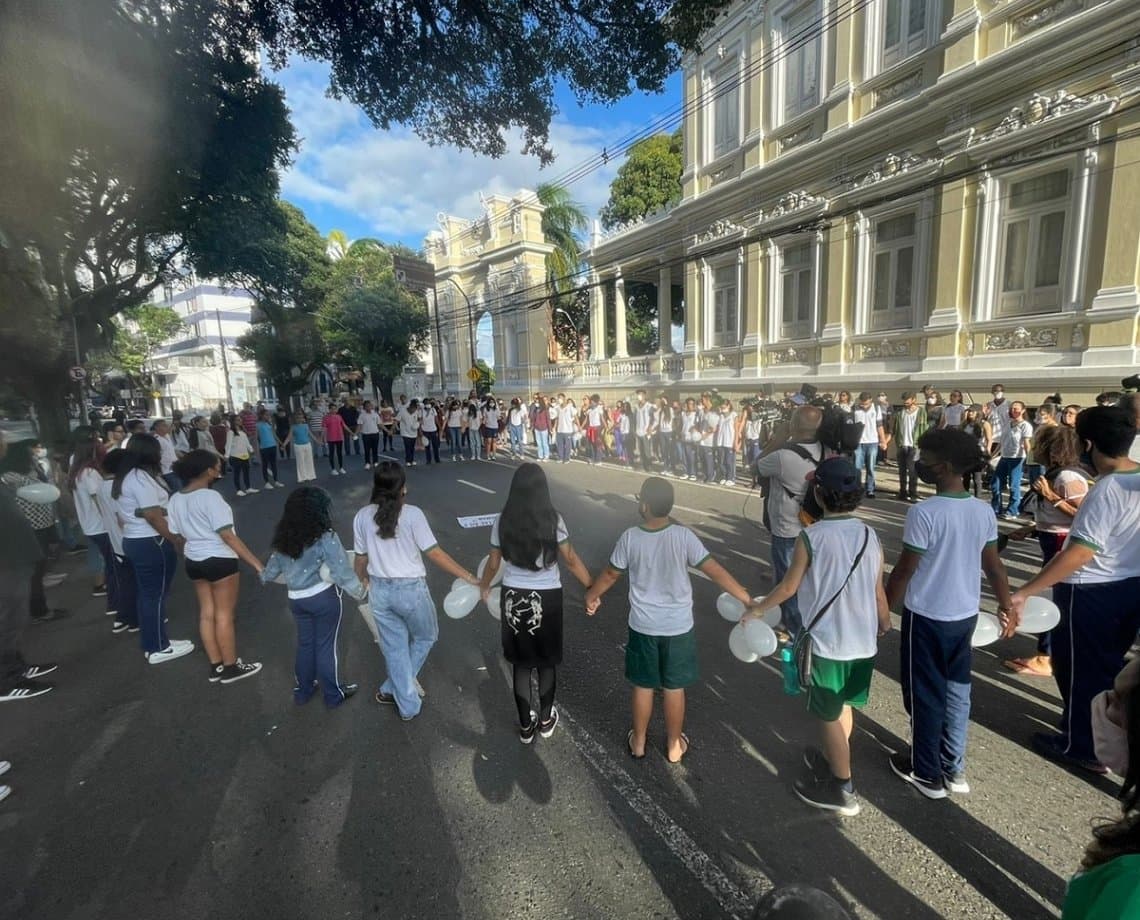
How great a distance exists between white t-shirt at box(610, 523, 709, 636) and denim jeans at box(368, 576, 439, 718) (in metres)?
1.38

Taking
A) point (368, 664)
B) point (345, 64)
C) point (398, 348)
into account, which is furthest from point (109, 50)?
point (398, 348)

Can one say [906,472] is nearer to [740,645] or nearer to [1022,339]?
[1022,339]

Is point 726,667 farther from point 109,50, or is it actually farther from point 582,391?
point 582,391

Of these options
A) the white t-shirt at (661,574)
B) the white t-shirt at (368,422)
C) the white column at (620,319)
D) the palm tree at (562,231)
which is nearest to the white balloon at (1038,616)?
the white t-shirt at (661,574)

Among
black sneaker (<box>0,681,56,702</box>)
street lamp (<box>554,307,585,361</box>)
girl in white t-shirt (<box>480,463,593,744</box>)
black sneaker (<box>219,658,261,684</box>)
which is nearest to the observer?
girl in white t-shirt (<box>480,463,593,744</box>)

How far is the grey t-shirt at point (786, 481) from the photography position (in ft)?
13.5

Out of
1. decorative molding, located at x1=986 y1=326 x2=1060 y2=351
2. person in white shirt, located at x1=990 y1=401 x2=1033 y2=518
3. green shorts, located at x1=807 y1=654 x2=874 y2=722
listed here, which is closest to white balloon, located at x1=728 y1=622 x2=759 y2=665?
green shorts, located at x1=807 y1=654 x2=874 y2=722

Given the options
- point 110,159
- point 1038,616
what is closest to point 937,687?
point 1038,616

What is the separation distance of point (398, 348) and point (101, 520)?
27.2 metres

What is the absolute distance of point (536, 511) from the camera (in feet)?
9.87

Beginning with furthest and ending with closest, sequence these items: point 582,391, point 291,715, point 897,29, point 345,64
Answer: point 582,391
point 897,29
point 345,64
point 291,715

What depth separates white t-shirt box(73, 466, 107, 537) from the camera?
5172mm

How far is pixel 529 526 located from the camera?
9.84 ft

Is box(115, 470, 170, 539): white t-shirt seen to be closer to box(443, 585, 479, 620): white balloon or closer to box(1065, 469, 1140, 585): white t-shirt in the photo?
box(443, 585, 479, 620): white balloon
